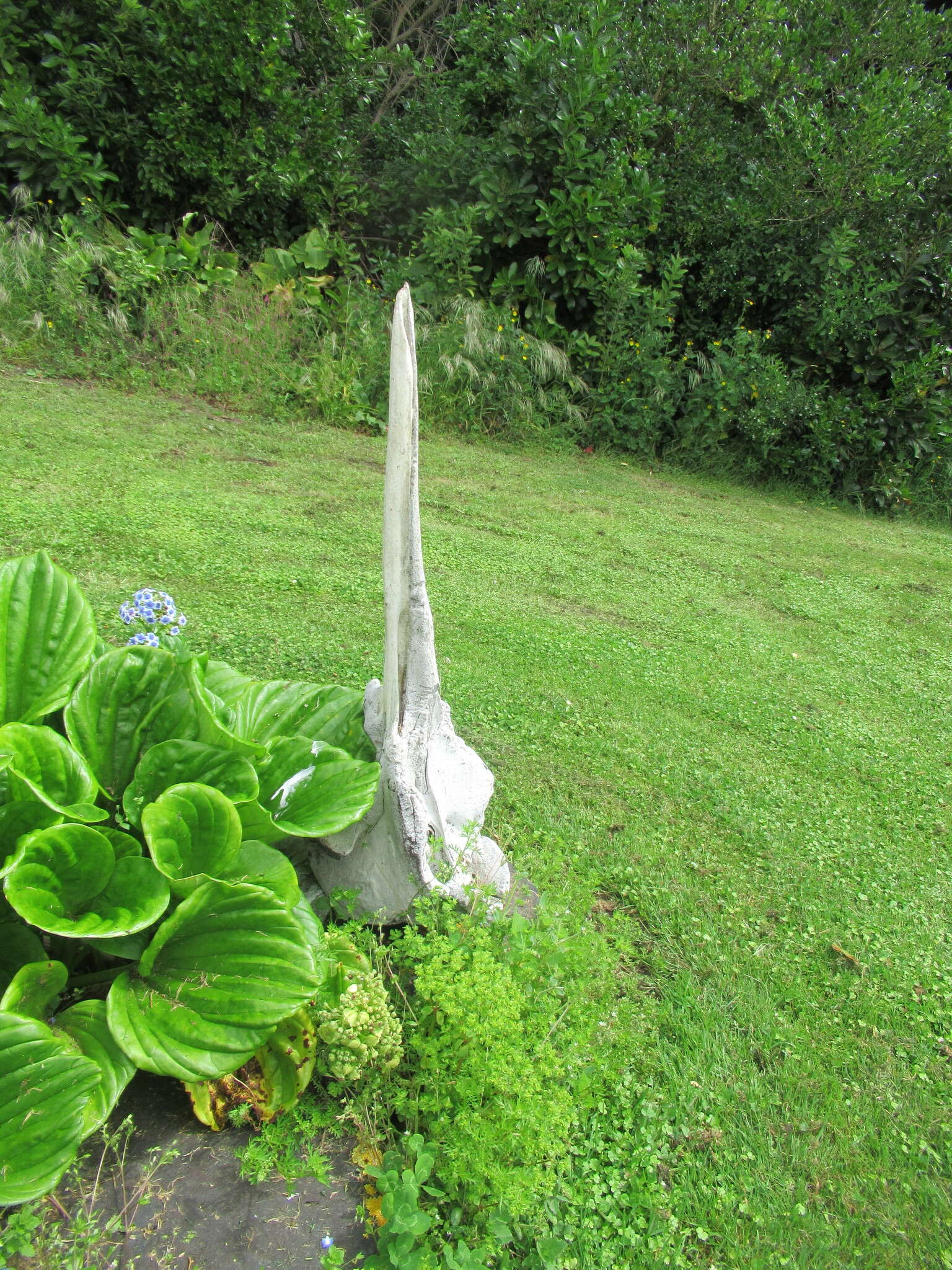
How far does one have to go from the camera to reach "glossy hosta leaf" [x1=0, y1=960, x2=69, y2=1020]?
1624 millimetres

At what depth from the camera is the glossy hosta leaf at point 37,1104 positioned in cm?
137

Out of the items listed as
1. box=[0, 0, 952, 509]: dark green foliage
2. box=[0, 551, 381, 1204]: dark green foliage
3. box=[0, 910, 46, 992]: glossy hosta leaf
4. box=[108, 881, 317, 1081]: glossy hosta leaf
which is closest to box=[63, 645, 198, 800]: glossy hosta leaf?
box=[0, 551, 381, 1204]: dark green foliage

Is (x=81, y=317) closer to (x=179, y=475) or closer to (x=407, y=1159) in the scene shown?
(x=179, y=475)

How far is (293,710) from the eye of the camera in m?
2.42

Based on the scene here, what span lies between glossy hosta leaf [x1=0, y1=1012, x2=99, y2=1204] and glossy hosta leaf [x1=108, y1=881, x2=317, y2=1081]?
116mm

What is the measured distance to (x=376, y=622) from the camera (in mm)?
4137

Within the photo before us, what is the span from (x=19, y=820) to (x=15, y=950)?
0.26 m

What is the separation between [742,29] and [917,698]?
712 cm

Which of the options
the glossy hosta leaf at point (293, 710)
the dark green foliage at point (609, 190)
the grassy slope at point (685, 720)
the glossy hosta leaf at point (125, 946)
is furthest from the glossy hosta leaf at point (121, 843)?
the dark green foliage at point (609, 190)

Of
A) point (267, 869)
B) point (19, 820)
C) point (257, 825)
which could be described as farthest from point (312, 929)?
point (19, 820)

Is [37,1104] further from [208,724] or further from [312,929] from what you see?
[208,724]

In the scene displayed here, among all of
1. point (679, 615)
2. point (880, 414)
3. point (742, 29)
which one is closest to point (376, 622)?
point (679, 615)

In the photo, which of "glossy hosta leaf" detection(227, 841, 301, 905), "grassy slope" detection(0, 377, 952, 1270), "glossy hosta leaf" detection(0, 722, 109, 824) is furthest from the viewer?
"grassy slope" detection(0, 377, 952, 1270)

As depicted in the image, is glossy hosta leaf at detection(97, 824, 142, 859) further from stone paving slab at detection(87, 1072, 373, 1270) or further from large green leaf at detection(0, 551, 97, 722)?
stone paving slab at detection(87, 1072, 373, 1270)
